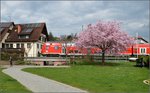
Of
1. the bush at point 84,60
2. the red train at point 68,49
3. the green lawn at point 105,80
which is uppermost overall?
the red train at point 68,49

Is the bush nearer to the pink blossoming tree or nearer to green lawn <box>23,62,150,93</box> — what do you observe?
the pink blossoming tree

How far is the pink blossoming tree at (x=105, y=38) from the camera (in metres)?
49.2

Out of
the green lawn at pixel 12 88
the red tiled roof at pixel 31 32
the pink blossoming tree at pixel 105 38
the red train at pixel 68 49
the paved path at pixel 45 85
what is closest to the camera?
the green lawn at pixel 12 88

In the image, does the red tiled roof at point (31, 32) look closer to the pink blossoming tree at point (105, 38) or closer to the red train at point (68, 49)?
the red train at point (68, 49)

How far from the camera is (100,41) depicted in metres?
49.2

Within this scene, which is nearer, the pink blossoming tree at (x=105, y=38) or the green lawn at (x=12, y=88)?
the green lawn at (x=12, y=88)

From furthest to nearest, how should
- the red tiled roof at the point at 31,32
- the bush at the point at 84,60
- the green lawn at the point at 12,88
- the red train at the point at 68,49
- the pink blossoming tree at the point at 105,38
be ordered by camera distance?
the red tiled roof at the point at 31,32 → the red train at the point at 68,49 → the bush at the point at 84,60 → the pink blossoming tree at the point at 105,38 → the green lawn at the point at 12,88

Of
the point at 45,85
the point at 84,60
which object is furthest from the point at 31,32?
the point at 45,85

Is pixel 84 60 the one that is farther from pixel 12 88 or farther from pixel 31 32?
pixel 12 88

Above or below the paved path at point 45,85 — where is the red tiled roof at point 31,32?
above

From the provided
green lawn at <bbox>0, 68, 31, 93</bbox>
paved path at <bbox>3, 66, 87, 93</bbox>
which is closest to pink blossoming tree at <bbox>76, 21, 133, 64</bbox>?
paved path at <bbox>3, 66, 87, 93</bbox>

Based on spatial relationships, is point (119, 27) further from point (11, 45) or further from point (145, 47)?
point (11, 45)

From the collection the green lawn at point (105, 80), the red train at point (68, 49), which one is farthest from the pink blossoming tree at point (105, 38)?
the green lawn at point (105, 80)

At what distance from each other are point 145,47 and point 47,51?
2062 centimetres
